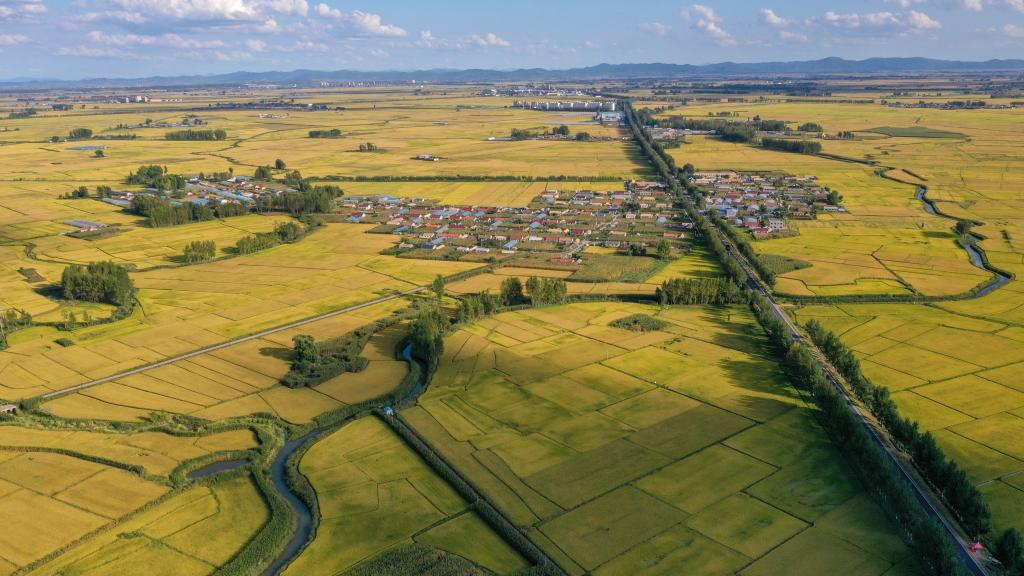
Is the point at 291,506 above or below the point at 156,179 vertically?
below

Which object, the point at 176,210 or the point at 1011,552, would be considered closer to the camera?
the point at 1011,552

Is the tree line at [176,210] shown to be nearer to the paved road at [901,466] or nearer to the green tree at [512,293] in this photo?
the green tree at [512,293]

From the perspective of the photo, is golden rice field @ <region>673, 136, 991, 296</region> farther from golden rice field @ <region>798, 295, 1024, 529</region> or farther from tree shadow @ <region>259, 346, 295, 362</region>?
tree shadow @ <region>259, 346, 295, 362</region>

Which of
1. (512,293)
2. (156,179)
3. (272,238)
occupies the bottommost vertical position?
(512,293)

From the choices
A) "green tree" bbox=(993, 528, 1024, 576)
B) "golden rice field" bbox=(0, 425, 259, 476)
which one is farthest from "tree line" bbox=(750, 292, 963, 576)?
"golden rice field" bbox=(0, 425, 259, 476)

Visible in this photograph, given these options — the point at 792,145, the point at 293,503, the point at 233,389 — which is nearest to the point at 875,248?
the point at 233,389

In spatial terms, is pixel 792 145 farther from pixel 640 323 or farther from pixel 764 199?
pixel 640 323

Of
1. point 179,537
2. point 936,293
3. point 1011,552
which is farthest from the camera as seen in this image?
point 936,293

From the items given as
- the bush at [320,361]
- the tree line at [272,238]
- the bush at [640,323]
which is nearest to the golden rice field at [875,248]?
the bush at [640,323]

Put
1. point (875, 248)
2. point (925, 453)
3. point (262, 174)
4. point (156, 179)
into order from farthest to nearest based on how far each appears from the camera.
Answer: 1. point (262, 174)
2. point (156, 179)
3. point (875, 248)
4. point (925, 453)
